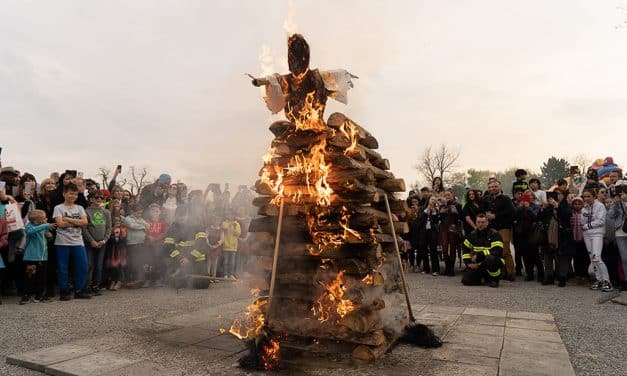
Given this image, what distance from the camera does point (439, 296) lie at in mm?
7918

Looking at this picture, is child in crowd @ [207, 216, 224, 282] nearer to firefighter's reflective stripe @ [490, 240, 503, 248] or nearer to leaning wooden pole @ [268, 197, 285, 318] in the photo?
leaning wooden pole @ [268, 197, 285, 318]

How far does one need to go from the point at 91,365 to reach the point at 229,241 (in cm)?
644

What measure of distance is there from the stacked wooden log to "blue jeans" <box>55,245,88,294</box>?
4880 millimetres

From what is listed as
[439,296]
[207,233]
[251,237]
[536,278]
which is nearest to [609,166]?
[536,278]

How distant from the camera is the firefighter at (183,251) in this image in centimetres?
941

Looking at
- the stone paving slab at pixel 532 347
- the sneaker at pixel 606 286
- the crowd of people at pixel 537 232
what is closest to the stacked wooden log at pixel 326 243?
the stone paving slab at pixel 532 347

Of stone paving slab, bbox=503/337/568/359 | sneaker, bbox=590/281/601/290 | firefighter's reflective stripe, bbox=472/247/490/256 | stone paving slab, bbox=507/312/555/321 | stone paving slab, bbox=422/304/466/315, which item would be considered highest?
firefighter's reflective stripe, bbox=472/247/490/256

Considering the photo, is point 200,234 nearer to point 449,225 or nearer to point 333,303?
point 333,303

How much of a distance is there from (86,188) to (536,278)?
1084cm

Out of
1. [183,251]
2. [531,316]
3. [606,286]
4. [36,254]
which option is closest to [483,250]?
[606,286]

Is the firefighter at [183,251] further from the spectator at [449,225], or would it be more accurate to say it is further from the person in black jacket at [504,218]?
the person in black jacket at [504,218]

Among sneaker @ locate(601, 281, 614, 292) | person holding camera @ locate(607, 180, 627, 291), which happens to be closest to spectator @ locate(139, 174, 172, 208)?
sneaker @ locate(601, 281, 614, 292)

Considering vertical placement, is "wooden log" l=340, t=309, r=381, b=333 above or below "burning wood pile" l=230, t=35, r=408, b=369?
below

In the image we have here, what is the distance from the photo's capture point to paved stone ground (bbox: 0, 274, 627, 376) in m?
3.88
